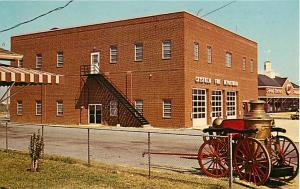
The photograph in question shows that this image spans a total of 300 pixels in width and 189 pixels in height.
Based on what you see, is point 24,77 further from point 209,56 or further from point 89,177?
point 209,56

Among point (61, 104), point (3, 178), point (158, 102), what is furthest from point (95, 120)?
point (3, 178)

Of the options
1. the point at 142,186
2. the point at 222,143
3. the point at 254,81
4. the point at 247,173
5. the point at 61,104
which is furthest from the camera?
the point at 254,81

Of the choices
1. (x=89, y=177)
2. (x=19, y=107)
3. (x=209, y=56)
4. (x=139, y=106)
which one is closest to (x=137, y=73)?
(x=139, y=106)

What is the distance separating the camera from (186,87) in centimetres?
3175

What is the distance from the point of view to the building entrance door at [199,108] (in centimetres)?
3347

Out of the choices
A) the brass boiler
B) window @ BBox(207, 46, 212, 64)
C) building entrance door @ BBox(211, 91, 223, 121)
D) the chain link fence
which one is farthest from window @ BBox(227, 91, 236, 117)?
the brass boiler

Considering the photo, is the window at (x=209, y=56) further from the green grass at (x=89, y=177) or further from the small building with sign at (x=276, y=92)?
the small building with sign at (x=276, y=92)

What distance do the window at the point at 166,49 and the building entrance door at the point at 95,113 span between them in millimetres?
8034

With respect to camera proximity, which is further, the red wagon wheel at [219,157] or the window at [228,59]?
the window at [228,59]

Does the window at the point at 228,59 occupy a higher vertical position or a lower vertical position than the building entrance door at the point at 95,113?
higher

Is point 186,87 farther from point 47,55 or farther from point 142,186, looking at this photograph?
point 142,186

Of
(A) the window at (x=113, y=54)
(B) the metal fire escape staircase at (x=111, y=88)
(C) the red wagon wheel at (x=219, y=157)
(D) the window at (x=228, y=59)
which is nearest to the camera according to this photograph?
(C) the red wagon wheel at (x=219, y=157)

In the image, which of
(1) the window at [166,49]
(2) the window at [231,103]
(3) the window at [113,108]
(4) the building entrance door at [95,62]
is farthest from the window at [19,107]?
(2) the window at [231,103]

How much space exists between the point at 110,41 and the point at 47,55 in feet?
27.5
